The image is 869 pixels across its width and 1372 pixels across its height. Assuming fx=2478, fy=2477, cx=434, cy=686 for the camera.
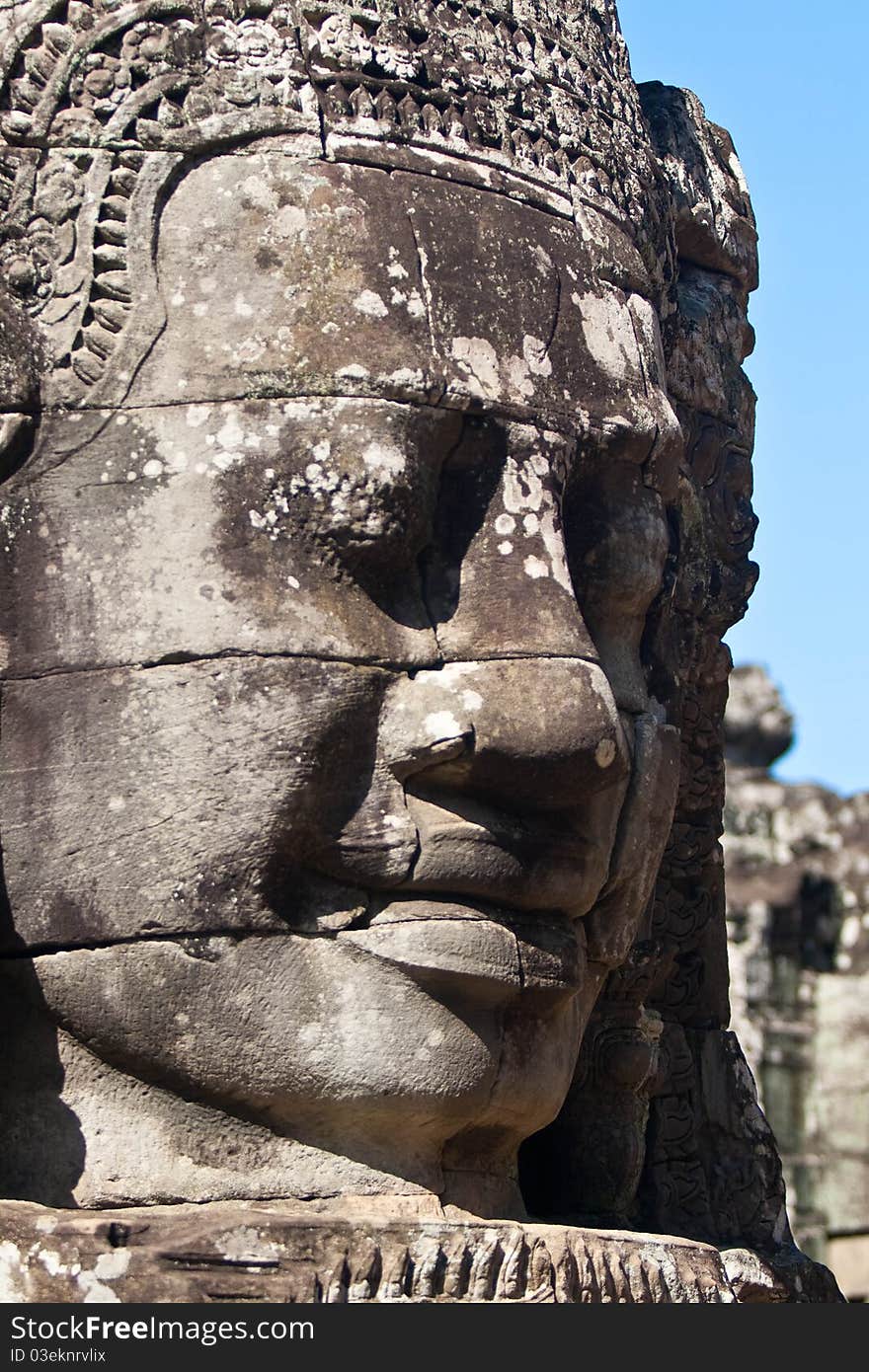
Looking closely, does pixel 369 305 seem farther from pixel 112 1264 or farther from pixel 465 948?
pixel 112 1264

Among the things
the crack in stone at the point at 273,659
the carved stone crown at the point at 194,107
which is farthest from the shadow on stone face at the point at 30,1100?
the carved stone crown at the point at 194,107

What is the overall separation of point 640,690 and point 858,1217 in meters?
10.4

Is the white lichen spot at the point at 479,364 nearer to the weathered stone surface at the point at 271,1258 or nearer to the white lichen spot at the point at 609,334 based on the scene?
the white lichen spot at the point at 609,334

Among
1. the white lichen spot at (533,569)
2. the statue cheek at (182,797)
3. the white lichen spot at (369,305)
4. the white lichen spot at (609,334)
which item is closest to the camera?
the statue cheek at (182,797)

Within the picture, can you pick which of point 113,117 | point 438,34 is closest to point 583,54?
point 438,34

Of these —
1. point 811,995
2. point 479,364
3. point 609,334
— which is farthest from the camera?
point 811,995

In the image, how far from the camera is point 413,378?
16.9 feet

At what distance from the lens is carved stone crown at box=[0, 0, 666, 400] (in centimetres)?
515

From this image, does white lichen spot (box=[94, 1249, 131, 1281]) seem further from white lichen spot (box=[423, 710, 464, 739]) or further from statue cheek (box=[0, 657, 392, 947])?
white lichen spot (box=[423, 710, 464, 739])

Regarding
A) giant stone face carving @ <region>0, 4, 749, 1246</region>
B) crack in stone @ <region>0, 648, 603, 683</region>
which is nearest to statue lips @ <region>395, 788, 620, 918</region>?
giant stone face carving @ <region>0, 4, 749, 1246</region>

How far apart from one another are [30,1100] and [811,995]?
11.1m

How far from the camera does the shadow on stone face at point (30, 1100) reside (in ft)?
16.3

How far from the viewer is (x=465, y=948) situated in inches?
198

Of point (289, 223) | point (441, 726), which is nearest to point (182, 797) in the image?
point (441, 726)
